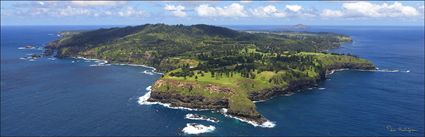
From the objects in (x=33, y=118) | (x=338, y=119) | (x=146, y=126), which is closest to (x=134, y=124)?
(x=146, y=126)

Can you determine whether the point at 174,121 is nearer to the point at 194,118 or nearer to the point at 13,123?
the point at 194,118

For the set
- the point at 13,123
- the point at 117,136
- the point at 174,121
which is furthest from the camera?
the point at 174,121

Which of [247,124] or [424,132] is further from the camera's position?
[247,124]

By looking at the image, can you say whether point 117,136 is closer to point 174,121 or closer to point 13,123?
point 174,121

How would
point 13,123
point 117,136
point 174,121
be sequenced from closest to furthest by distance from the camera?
point 117,136
point 13,123
point 174,121

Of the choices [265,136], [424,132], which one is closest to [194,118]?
[265,136]

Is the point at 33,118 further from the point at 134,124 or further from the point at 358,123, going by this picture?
the point at 358,123

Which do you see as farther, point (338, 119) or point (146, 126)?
point (338, 119)

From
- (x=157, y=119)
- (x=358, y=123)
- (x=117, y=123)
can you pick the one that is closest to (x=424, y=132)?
(x=358, y=123)
